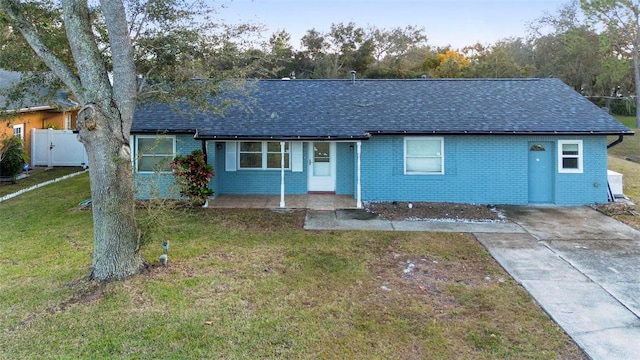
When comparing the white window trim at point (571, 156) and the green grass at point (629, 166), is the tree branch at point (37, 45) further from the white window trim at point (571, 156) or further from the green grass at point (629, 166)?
the white window trim at point (571, 156)

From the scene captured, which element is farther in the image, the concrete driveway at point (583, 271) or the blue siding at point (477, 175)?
the blue siding at point (477, 175)

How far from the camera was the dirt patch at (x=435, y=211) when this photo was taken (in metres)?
11.2

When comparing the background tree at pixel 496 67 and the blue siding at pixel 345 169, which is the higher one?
the background tree at pixel 496 67

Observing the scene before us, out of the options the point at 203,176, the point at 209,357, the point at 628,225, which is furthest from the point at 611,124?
the point at 209,357

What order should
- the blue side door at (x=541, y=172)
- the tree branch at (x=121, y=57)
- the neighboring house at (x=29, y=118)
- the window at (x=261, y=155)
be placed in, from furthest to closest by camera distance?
the neighboring house at (x=29, y=118)
the window at (x=261, y=155)
the blue side door at (x=541, y=172)
the tree branch at (x=121, y=57)

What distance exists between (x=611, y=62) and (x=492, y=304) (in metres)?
39.1

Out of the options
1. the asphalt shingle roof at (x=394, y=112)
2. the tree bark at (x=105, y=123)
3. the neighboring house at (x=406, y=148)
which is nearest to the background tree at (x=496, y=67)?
the asphalt shingle roof at (x=394, y=112)

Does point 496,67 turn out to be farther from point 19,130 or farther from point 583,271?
point 19,130

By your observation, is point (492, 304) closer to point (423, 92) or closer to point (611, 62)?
point (423, 92)

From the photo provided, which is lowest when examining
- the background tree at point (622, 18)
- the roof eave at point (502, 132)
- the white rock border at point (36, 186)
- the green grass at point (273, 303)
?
the green grass at point (273, 303)

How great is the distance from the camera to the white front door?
1416 cm

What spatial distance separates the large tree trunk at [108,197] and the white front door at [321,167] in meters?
8.35

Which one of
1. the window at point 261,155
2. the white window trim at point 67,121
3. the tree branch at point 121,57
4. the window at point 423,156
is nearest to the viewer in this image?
the tree branch at point 121,57

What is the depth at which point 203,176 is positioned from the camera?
11.9 m
